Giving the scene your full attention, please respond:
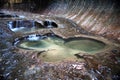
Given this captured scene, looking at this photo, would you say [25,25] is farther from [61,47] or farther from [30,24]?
[61,47]

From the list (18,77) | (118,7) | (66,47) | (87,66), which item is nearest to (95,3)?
(118,7)

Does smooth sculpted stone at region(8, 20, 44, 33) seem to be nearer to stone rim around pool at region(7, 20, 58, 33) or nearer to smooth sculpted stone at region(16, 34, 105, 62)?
stone rim around pool at region(7, 20, 58, 33)

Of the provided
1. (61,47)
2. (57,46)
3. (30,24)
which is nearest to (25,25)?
(30,24)

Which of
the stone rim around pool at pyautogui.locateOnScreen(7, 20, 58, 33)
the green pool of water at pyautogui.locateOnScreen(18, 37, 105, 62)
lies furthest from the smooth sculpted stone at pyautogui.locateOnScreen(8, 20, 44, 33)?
the green pool of water at pyautogui.locateOnScreen(18, 37, 105, 62)

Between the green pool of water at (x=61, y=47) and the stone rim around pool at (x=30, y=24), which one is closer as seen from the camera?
the green pool of water at (x=61, y=47)

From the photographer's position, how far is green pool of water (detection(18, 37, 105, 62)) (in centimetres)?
505

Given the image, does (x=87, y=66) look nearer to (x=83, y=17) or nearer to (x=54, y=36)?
(x=54, y=36)

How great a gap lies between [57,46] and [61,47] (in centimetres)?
15

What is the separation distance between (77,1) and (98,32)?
3704 millimetres

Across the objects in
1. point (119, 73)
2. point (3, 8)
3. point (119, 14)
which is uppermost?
point (119, 14)

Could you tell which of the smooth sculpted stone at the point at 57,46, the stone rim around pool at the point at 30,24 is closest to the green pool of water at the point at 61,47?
the smooth sculpted stone at the point at 57,46

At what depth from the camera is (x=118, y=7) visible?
7.74 m

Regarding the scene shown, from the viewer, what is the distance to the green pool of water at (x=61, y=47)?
5.05 m

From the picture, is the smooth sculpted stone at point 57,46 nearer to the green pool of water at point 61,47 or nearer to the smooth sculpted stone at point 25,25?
the green pool of water at point 61,47
